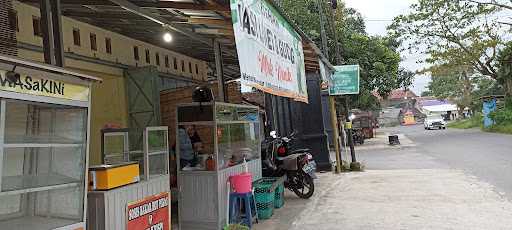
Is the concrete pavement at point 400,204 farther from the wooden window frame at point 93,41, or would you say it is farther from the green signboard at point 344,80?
the wooden window frame at point 93,41

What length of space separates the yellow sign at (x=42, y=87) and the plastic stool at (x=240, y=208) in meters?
3.14

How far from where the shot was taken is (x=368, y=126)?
31328 millimetres

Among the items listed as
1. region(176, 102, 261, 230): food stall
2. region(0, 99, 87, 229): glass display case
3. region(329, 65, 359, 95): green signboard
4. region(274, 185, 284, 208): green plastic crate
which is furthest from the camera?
region(329, 65, 359, 95): green signboard

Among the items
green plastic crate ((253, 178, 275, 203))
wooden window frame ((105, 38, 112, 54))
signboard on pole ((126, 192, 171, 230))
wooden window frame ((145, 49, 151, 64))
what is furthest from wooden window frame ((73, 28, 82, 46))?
green plastic crate ((253, 178, 275, 203))

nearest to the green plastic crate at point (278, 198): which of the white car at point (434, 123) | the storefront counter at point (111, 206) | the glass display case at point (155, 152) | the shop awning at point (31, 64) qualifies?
the glass display case at point (155, 152)

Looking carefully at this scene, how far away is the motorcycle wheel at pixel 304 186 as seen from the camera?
866 centimetres

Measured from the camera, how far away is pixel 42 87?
3.17 m

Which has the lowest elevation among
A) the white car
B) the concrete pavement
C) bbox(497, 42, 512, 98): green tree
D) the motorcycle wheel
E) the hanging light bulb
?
the concrete pavement

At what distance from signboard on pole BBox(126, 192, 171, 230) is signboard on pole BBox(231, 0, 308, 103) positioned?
70.7 inches

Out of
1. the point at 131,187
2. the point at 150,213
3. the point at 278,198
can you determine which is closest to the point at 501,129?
the point at 278,198

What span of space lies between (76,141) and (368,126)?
96.0 feet

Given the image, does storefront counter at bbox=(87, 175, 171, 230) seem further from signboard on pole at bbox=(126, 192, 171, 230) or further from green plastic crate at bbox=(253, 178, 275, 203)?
green plastic crate at bbox=(253, 178, 275, 203)

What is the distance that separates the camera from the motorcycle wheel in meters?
8.66

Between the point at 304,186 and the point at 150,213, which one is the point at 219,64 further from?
the point at 150,213
